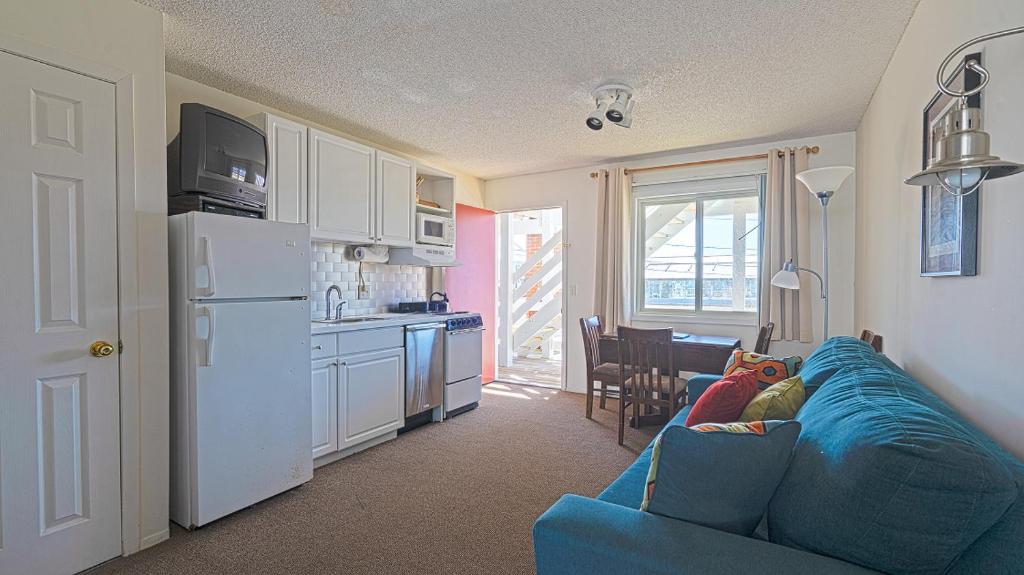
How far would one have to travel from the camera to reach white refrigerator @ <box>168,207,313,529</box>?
2207mm

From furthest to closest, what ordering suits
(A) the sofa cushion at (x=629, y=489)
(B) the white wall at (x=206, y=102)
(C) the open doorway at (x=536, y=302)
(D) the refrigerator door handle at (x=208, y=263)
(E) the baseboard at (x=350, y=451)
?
(C) the open doorway at (x=536, y=302), (E) the baseboard at (x=350, y=451), (B) the white wall at (x=206, y=102), (D) the refrigerator door handle at (x=208, y=263), (A) the sofa cushion at (x=629, y=489)

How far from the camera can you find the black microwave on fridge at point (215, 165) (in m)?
2.38

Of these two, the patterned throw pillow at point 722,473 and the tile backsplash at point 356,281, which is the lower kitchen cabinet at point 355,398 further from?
the patterned throw pillow at point 722,473

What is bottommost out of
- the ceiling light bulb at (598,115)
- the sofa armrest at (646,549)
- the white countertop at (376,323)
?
the sofa armrest at (646,549)

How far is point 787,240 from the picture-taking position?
3.92 meters

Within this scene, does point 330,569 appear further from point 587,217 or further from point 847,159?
point 847,159

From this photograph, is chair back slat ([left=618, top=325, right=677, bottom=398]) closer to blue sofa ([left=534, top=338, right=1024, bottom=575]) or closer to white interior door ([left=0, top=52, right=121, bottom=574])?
blue sofa ([left=534, top=338, right=1024, bottom=575])

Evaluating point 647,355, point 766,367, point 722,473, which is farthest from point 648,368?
point 722,473

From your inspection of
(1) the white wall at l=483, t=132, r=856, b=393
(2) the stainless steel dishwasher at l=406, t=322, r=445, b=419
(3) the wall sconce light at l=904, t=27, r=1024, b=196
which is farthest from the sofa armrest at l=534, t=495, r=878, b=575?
(1) the white wall at l=483, t=132, r=856, b=393

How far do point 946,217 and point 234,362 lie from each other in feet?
10.0

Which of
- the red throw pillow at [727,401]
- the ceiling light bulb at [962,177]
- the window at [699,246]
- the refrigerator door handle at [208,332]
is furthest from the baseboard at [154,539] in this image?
the window at [699,246]

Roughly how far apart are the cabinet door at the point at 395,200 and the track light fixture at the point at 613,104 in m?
1.73

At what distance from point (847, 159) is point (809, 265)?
2.99ft

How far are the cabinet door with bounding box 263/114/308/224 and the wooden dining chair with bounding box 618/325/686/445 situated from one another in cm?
243
